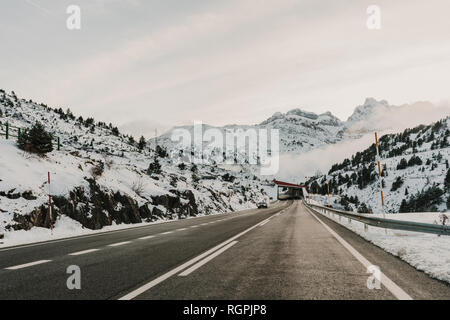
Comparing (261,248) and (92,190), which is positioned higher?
(92,190)

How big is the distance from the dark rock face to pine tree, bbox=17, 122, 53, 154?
4510 millimetres

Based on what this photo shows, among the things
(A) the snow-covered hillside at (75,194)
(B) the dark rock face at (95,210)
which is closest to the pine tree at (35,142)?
(A) the snow-covered hillside at (75,194)

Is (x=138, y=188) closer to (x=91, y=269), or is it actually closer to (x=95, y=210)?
(x=95, y=210)

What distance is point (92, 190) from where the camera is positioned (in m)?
20.9

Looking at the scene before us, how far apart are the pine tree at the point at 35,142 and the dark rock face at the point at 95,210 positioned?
451 cm

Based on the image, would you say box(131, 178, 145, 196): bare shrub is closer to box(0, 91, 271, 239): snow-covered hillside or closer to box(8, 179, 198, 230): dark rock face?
box(0, 91, 271, 239): snow-covered hillside

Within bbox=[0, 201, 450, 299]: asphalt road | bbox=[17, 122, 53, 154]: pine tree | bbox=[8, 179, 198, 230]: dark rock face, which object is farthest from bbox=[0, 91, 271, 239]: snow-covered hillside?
bbox=[0, 201, 450, 299]: asphalt road

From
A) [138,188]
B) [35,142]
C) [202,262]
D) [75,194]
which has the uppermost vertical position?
[35,142]

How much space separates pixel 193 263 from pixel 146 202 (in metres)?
20.9

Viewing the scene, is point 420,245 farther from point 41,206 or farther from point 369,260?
point 41,206

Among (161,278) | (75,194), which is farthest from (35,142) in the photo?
(161,278)

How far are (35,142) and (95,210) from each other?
7515 mm

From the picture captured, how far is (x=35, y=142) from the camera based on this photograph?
22719mm
